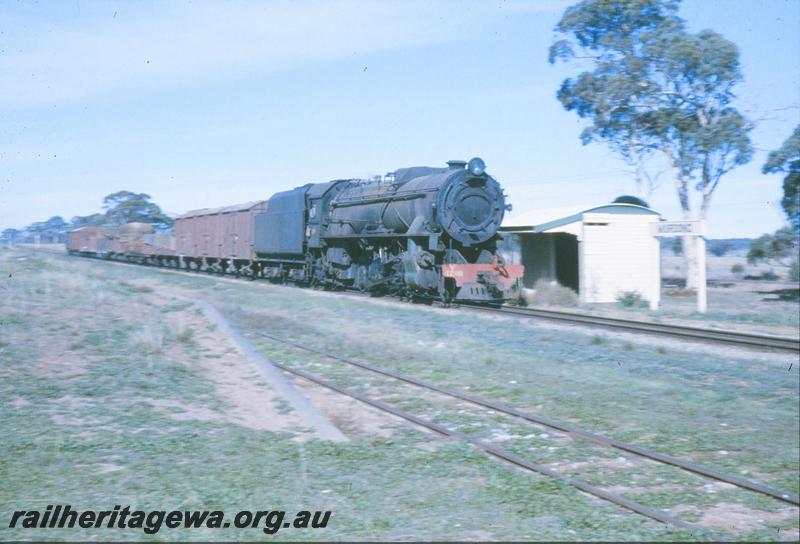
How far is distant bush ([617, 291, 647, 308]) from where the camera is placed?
23.5m

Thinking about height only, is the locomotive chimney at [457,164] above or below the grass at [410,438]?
above

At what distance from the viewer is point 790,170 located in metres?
30.0

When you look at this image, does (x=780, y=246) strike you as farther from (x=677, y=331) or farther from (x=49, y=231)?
(x=49, y=231)

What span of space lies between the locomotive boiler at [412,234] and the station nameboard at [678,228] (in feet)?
15.8

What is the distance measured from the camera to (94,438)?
735 centimetres

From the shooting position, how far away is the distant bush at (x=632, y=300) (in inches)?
925

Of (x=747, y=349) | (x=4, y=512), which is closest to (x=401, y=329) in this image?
(x=747, y=349)

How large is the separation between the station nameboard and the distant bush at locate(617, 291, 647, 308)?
297 cm

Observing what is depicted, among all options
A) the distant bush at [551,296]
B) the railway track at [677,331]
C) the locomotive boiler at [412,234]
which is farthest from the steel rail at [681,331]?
the distant bush at [551,296]

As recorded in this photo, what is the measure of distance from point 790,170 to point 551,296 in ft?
46.3

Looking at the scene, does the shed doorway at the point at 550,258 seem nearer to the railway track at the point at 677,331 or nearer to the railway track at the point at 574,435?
the railway track at the point at 677,331

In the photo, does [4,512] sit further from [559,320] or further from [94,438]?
[559,320]

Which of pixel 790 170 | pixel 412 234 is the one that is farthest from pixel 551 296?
pixel 790 170

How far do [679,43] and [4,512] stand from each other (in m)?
34.7
